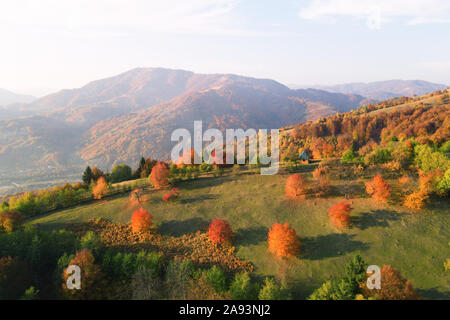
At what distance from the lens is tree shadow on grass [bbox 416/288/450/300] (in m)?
24.6

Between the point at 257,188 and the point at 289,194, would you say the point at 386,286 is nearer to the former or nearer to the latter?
the point at 289,194

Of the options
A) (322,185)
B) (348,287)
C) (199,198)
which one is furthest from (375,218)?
(199,198)

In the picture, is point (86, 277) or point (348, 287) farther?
point (86, 277)

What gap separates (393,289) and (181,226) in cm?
3131

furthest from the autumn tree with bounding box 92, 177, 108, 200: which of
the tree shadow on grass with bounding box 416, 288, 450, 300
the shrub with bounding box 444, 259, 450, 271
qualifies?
the shrub with bounding box 444, 259, 450, 271

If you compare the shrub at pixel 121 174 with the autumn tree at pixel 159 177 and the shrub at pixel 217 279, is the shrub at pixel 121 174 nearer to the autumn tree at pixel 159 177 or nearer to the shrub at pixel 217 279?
the autumn tree at pixel 159 177

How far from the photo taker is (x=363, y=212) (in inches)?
1534

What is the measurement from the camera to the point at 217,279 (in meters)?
27.4

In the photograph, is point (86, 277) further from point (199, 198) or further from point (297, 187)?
point (297, 187)

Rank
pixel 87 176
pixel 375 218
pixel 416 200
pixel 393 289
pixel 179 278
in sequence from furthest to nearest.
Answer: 1. pixel 87 176
2. pixel 416 200
3. pixel 375 218
4. pixel 179 278
5. pixel 393 289

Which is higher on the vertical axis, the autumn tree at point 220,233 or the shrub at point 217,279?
the autumn tree at point 220,233

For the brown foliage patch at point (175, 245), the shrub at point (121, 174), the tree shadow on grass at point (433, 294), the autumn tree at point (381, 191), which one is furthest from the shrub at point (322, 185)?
the shrub at point (121, 174)

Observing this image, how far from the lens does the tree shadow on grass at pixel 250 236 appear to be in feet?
117
